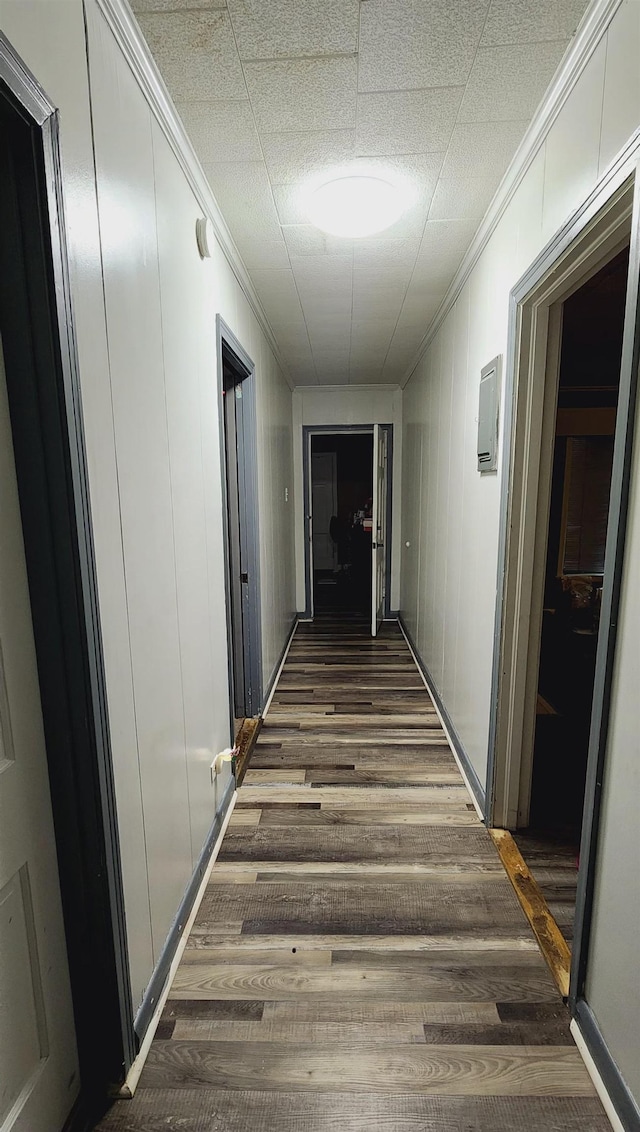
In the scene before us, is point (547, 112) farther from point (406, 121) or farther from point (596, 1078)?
point (596, 1078)

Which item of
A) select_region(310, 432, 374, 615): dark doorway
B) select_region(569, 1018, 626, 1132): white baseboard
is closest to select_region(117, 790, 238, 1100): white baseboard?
select_region(569, 1018, 626, 1132): white baseboard

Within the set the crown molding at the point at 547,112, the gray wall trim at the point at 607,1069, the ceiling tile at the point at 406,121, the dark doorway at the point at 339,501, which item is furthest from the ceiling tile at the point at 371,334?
the dark doorway at the point at 339,501

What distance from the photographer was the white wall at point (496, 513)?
114cm

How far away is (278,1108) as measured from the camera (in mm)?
1230

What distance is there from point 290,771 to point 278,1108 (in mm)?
1497

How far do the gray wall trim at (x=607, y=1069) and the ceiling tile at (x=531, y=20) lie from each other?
2.44 meters

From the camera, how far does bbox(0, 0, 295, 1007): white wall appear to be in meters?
1.07

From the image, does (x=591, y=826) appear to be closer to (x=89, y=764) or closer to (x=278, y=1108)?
(x=278, y=1108)

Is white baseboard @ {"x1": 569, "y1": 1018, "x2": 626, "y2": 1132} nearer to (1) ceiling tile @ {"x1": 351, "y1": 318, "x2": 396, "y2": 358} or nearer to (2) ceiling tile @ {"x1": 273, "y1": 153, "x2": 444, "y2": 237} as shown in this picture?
(2) ceiling tile @ {"x1": 273, "y1": 153, "x2": 444, "y2": 237}

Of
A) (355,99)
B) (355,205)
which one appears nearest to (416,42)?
(355,99)

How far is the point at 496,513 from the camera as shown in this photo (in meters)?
2.15

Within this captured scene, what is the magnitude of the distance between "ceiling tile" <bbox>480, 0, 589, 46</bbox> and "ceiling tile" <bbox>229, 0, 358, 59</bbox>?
0.33m

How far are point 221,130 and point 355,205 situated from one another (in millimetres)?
590

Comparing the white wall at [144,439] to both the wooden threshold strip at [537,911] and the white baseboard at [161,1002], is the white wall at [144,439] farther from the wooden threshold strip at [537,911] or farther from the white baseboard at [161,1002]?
the wooden threshold strip at [537,911]
